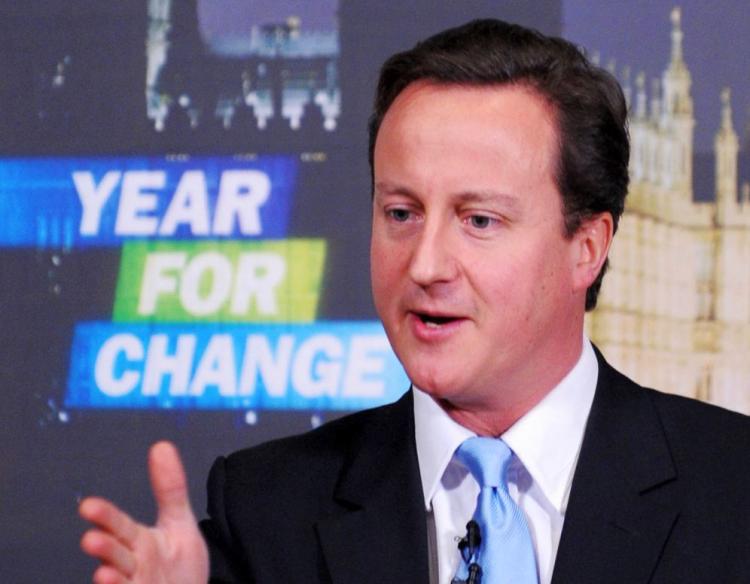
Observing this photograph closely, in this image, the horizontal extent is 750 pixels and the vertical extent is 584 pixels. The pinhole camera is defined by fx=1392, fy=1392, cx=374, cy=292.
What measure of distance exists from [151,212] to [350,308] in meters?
0.65

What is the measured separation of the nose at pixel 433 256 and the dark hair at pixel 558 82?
22cm

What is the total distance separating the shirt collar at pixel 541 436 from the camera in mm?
1977

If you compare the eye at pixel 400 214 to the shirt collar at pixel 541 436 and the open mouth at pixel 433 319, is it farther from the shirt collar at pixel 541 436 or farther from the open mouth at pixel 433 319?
the shirt collar at pixel 541 436

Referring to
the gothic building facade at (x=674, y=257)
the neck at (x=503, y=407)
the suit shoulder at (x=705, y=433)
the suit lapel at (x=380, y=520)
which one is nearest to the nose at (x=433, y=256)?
the neck at (x=503, y=407)

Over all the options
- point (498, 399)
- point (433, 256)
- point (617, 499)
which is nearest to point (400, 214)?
point (433, 256)

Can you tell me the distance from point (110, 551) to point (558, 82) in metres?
0.95

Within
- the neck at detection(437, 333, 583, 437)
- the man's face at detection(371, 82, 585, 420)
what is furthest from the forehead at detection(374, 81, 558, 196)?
the neck at detection(437, 333, 583, 437)

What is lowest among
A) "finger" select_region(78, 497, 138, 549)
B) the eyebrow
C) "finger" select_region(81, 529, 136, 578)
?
"finger" select_region(81, 529, 136, 578)

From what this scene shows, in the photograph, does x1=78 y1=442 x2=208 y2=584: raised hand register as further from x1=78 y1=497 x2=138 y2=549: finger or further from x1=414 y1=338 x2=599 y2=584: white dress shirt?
x1=414 y1=338 x2=599 y2=584: white dress shirt

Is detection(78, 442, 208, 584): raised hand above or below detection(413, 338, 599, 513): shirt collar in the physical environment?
below

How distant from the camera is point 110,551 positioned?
161 cm

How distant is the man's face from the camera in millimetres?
1896

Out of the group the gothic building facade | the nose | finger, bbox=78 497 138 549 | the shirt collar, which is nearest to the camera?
finger, bbox=78 497 138 549

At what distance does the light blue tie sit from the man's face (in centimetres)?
7
